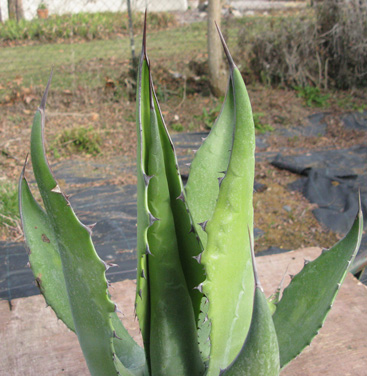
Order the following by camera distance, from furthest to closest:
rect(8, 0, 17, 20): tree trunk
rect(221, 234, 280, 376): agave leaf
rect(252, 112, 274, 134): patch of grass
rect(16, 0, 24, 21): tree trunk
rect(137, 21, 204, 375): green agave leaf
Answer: rect(8, 0, 17, 20): tree trunk < rect(16, 0, 24, 21): tree trunk < rect(252, 112, 274, 134): patch of grass < rect(137, 21, 204, 375): green agave leaf < rect(221, 234, 280, 376): agave leaf

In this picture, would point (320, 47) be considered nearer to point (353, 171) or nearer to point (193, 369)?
point (353, 171)

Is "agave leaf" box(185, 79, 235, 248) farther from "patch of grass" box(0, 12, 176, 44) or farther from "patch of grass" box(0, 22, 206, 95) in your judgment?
"patch of grass" box(0, 12, 176, 44)

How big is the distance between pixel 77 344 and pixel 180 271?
0.66m

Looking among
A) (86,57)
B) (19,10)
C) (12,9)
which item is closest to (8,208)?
(86,57)

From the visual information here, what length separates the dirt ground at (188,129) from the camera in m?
3.53

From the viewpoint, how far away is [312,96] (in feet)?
19.3

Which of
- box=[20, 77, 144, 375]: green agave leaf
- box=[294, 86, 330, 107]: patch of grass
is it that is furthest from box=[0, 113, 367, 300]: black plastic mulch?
box=[20, 77, 144, 375]: green agave leaf

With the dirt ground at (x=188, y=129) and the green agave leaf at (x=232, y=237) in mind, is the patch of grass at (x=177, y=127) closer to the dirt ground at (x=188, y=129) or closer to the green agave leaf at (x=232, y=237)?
the dirt ground at (x=188, y=129)

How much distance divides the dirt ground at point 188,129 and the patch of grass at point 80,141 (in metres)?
0.02

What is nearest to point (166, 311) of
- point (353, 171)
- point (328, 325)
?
point (328, 325)

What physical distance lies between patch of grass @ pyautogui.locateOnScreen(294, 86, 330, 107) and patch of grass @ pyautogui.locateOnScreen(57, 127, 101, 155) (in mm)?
2763

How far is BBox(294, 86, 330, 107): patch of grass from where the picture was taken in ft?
19.0

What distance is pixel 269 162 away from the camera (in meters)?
4.36

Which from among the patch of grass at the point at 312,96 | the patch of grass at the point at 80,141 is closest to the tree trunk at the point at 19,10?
the patch of grass at the point at 80,141
